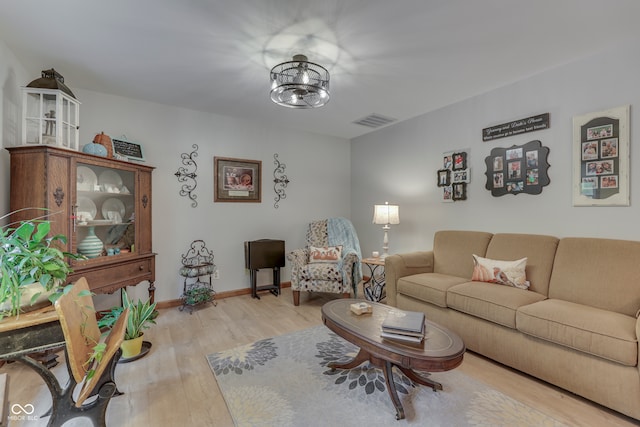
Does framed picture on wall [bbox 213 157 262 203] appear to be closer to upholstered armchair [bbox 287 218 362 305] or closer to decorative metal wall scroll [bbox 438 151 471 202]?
upholstered armchair [bbox 287 218 362 305]

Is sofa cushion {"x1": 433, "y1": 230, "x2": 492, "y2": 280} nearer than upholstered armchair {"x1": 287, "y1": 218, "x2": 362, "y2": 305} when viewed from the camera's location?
Yes

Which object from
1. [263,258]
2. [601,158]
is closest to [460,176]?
[601,158]

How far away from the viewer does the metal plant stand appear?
11.0 feet

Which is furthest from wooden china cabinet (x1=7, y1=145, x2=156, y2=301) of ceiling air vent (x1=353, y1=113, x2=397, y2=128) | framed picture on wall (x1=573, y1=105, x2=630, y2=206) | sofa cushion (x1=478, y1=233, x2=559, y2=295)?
framed picture on wall (x1=573, y1=105, x2=630, y2=206)

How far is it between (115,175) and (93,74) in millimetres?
927

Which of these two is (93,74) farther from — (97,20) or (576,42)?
(576,42)

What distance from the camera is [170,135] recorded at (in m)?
3.54

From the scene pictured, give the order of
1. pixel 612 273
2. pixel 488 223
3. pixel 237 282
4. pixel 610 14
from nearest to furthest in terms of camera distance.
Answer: pixel 610 14, pixel 612 273, pixel 488 223, pixel 237 282

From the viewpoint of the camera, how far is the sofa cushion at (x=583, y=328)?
1.61 m

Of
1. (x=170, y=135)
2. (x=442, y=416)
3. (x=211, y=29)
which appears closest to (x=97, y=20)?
(x=211, y=29)

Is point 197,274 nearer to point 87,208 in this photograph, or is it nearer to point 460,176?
point 87,208

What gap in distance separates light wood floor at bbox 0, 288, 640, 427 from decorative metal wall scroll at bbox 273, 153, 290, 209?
187 cm

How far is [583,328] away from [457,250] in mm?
1394

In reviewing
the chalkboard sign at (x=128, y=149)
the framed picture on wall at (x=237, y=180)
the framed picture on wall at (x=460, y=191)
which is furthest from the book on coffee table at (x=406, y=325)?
the chalkboard sign at (x=128, y=149)
